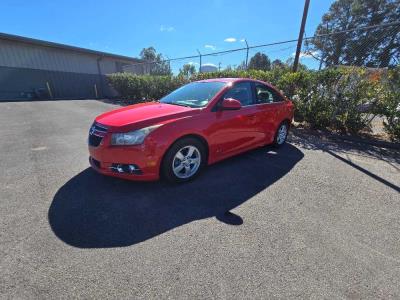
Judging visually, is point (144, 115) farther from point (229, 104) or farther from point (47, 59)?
point (47, 59)

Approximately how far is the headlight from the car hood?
0.09 meters

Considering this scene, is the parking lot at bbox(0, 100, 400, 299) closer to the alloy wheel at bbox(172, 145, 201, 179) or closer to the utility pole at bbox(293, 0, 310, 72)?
the alloy wheel at bbox(172, 145, 201, 179)

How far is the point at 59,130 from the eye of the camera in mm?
7207

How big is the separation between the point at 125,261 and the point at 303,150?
15.0 feet

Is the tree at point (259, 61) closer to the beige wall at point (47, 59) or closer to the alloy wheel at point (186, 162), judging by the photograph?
the alloy wheel at point (186, 162)

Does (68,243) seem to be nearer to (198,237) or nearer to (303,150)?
(198,237)

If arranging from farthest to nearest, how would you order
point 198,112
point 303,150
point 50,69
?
point 50,69
point 303,150
point 198,112

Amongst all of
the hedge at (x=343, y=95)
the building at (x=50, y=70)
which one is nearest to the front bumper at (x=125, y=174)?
the hedge at (x=343, y=95)

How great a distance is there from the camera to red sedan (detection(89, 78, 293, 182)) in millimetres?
3105

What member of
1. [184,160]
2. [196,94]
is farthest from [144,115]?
[196,94]

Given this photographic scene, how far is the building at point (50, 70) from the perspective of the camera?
58.3ft

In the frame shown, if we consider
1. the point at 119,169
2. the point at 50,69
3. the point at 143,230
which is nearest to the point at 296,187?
the point at 143,230

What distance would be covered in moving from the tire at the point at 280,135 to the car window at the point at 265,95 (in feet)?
→ 2.00

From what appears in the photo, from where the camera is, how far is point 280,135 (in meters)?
5.41
